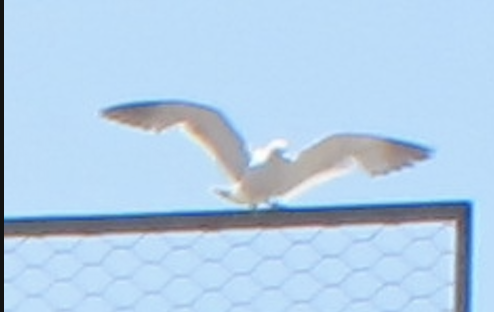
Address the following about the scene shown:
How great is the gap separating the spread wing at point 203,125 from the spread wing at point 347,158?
6.2 inches

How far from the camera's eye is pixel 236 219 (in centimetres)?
114

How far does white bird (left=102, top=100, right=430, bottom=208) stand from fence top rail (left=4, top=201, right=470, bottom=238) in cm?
64

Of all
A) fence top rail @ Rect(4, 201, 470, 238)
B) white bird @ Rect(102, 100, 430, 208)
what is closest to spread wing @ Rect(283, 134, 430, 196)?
white bird @ Rect(102, 100, 430, 208)

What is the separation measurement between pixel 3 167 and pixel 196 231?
0.17 meters

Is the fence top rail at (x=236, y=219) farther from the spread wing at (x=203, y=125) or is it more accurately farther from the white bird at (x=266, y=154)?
the spread wing at (x=203, y=125)

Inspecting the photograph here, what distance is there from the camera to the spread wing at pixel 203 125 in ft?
7.35

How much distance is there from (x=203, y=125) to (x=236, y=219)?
43.2 inches

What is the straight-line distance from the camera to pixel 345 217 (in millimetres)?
1133

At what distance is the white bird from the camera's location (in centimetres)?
195

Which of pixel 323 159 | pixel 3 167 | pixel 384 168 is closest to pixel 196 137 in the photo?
pixel 384 168

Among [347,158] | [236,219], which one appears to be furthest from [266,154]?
[236,219]

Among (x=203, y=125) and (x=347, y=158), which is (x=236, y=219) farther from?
(x=203, y=125)

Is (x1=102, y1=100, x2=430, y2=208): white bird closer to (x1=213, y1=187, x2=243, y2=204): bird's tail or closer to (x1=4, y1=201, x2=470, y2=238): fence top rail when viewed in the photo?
(x1=213, y1=187, x2=243, y2=204): bird's tail

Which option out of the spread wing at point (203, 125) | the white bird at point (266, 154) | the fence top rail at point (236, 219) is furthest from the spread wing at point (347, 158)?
the fence top rail at point (236, 219)
